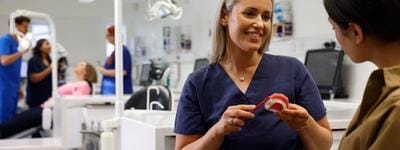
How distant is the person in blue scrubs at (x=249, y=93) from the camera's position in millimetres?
1236

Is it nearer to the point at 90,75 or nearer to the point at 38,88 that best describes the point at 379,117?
the point at 90,75

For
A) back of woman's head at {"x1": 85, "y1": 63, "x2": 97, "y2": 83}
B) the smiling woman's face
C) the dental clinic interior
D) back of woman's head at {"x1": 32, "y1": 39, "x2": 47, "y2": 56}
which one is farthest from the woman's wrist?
back of woman's head at {"x1": 32, "y1": 39, "x2": 47, "y2": 56}

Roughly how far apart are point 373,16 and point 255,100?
549 millimetres

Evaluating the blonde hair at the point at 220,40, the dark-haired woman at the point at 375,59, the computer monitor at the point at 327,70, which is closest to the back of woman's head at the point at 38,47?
the computer monitor at the point at 327,70

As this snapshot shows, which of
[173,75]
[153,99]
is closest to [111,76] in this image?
[153,99]

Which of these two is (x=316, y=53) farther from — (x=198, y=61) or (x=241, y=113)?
(x=241, y=113)

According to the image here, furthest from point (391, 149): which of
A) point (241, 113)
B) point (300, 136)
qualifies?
point (300, 136)

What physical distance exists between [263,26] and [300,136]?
0.29m

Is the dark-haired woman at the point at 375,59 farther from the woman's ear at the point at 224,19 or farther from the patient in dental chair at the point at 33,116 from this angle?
the patient in dental chair at the point at 33,116

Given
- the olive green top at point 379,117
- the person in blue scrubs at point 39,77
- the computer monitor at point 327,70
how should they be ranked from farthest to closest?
the person in blue scrubs at point 39,77 < the computer monitor at point 327,70 < the olive green top at point 379,117

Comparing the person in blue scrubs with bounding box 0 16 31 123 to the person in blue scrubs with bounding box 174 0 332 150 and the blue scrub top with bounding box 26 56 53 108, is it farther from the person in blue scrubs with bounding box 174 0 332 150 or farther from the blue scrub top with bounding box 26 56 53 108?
the person in blue scrubs with bounding box 174 0 332 150

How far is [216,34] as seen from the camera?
1.34 metres

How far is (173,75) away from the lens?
673 centimetres

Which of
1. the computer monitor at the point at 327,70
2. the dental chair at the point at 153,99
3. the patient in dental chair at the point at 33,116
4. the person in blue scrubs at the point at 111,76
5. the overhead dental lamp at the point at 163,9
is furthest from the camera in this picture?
the person in blue scrubs at the point at 111,76
